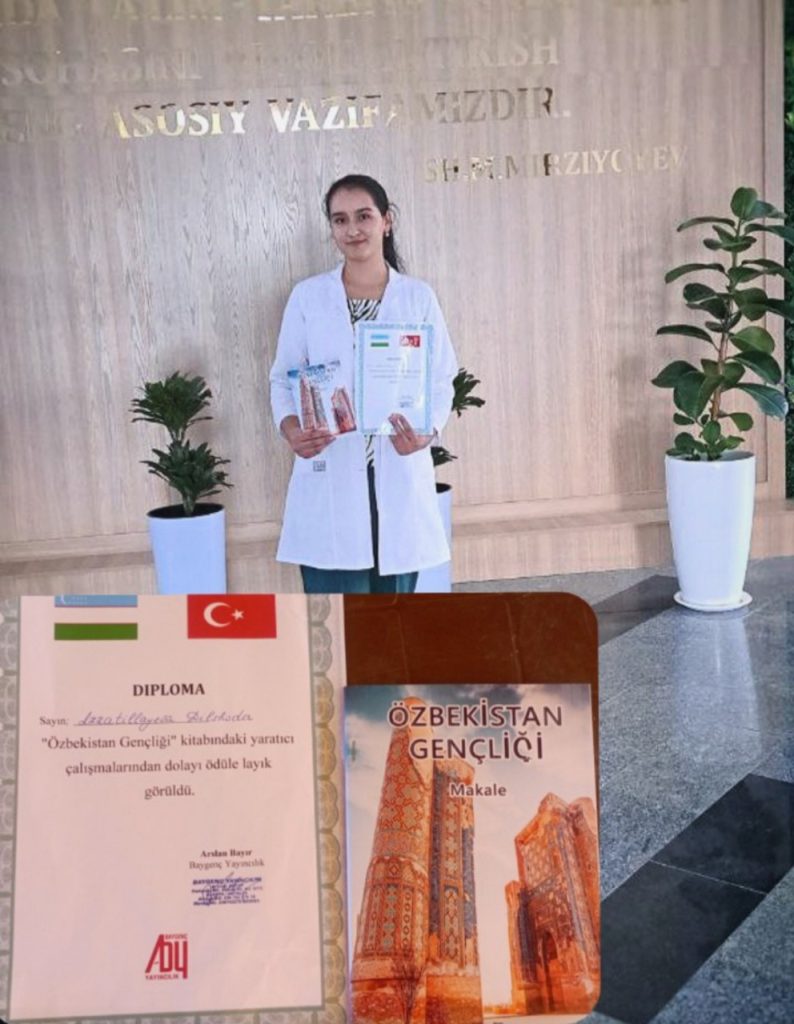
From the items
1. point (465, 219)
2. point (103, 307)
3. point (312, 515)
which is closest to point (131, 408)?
point (103, 307)

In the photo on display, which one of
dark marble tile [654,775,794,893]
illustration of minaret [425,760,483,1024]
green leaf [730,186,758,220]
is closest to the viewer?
Answer: illustration of minaret [425,760,483,1024]

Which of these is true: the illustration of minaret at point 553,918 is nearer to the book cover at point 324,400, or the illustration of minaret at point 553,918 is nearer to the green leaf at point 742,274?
the book cover at point 324,400

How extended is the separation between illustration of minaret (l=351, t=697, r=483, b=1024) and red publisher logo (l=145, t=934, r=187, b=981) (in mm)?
161

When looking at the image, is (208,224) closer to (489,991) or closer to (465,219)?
(465,219)

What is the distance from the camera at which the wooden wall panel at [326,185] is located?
522 cm

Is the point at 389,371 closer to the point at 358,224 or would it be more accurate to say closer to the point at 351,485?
the point at 351,485

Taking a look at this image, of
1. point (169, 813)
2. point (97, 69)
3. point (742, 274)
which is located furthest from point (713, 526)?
point (169, 813)

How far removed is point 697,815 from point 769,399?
2413 mm

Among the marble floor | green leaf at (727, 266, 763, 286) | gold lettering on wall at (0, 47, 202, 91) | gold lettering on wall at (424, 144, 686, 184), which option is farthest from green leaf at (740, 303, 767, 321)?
gold lettering on wall at (0, 47, 202, 91)

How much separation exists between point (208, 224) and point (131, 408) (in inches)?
38.9

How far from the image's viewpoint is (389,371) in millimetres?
3330

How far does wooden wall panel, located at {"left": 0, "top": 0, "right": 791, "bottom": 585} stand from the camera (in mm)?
5219

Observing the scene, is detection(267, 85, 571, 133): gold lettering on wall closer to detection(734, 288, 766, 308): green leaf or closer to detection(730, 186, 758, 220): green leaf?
detection(730, 186, 758, 220): green leaf

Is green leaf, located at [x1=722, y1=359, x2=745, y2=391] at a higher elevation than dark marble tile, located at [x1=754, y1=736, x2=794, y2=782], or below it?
higher
